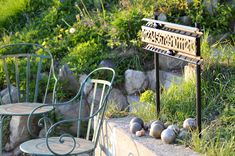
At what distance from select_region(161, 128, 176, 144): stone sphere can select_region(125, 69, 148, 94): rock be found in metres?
1.61

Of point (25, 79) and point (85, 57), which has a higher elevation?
point (85, 57)

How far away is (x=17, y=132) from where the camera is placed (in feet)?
19.5

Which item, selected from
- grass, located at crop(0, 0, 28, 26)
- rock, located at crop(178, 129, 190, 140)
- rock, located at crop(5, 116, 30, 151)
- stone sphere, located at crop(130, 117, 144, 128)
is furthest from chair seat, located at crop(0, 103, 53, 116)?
grass, located at crop(0, 0, 28, 26)

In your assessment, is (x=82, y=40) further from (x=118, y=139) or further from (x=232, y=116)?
(x=232, y=116)

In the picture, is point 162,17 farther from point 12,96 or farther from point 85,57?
point 12,96

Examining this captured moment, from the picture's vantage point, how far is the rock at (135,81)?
5.80 metres

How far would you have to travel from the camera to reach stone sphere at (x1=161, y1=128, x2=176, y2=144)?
418cm

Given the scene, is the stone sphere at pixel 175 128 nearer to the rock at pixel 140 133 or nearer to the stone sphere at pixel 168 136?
the stone sphere at pixel 168 136

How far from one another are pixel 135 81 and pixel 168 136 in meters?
1.67

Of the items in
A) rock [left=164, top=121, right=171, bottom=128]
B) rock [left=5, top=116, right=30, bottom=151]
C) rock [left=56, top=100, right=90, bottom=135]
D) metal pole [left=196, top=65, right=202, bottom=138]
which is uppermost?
metal pole [left=196, top=65, right=202, bottom=138]

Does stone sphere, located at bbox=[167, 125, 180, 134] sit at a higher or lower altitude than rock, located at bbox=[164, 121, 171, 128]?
higher

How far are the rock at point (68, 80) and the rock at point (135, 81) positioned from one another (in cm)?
63

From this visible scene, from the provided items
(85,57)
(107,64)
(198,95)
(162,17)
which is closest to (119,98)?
(107,64)

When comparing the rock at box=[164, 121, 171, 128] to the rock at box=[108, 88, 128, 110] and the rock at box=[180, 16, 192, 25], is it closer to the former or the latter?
the rock at box=[108, 88, 128, 110]
